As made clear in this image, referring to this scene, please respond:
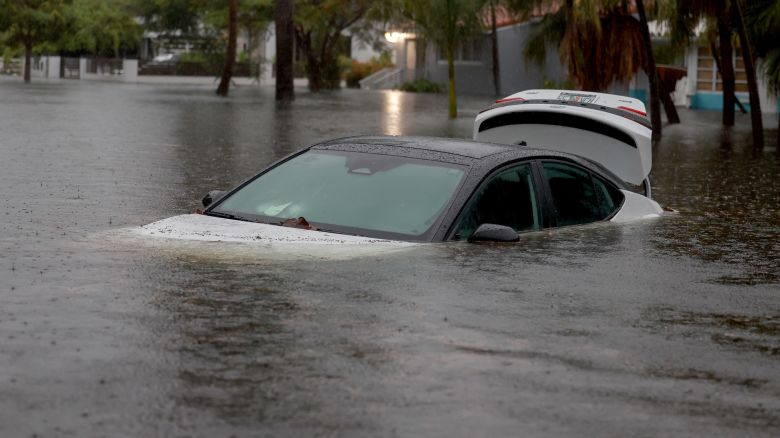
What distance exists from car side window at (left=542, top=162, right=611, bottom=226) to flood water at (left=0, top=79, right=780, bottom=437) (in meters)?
0.15

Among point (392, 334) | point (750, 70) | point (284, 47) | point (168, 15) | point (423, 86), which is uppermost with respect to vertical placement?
point (168, 15)

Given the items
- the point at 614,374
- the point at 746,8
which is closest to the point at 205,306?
the point at 614,374

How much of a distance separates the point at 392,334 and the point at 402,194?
8.83 feet

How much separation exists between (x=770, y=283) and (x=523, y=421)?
202 inches

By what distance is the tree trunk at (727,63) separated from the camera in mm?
36562

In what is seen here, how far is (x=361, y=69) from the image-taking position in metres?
86.6

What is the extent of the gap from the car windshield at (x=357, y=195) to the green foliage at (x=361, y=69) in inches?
2941

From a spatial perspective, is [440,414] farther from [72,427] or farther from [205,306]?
[205,306]

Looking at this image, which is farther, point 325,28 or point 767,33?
point 325,28

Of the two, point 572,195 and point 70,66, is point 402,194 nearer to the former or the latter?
point 572,195

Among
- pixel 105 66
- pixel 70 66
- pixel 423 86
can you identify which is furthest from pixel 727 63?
pixel 70 66

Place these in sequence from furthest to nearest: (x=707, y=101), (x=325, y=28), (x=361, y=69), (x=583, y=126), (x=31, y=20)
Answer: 1. (x=361, y=69)
2. (x=31, y=20)
3. (x=325, y=28)
4. (x=707, y=101)
5. (x=583, y=126)

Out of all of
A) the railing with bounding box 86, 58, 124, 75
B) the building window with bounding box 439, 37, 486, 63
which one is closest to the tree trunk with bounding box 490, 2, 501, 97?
the building window with bounding box 439, 37, 486, 63

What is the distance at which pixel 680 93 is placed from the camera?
5675cm
